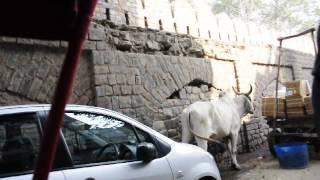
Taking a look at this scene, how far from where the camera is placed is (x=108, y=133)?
4.17 meters

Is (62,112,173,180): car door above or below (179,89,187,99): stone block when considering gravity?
below

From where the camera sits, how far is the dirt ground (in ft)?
25.9

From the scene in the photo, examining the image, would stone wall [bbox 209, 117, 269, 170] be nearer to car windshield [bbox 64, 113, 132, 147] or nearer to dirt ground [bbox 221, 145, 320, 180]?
dirt ground [bbox 221, 145, 320, 180]

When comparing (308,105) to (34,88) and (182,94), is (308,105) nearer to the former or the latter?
(182,94)

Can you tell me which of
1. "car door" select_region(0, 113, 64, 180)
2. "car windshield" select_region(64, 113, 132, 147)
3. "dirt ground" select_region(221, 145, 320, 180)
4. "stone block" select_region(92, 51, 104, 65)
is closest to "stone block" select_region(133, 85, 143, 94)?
"stone block" select_region(92, 51, 104, 65)

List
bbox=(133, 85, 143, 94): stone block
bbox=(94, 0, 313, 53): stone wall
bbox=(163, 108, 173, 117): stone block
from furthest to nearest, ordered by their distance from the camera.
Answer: bbox=(163, 108, 173, 117): stone block
bbox=(94, 0, 313, 53): stone wall
bbox=(133, 85, 143, 94): stone block

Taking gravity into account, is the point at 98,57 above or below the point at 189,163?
above

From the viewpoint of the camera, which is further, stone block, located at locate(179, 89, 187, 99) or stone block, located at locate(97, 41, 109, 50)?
stone block, located at locate(179, 89, 187, 99)

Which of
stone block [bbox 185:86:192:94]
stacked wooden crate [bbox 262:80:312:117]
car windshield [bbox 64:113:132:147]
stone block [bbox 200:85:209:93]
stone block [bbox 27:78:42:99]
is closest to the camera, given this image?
car windshield [bbox 64:113:132:147]

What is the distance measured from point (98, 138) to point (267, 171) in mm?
5365

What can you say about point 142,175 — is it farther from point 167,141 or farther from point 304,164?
point 304,164

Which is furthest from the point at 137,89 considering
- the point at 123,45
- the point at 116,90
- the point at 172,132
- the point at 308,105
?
the point at 308,105

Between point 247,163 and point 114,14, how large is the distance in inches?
178

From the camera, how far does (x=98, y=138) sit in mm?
4074
